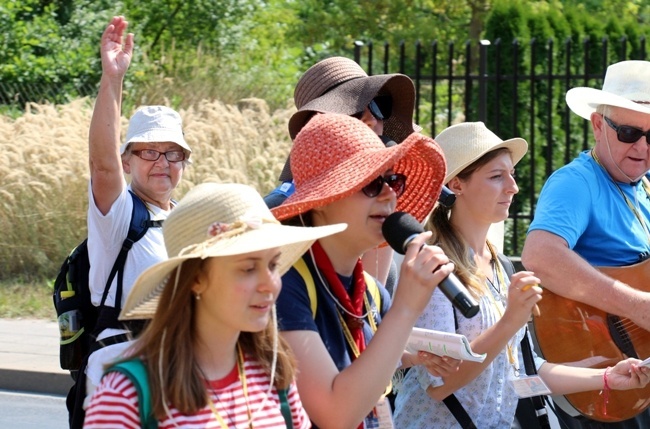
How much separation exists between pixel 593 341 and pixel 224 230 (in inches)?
97.6

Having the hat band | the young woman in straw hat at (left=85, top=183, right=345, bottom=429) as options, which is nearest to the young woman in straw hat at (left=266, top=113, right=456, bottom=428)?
the young woman in straw hat at (left=85, top=183, right=345, bottom=429)

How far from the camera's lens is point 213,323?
2893 mm

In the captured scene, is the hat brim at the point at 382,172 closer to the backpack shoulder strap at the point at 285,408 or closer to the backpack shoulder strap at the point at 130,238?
the backpack shoulder strap at the point at 285,408

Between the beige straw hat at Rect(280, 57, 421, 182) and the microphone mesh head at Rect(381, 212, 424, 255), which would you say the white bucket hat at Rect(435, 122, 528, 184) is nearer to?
the beige straw hat at Rect(280, 57, 421, 182)

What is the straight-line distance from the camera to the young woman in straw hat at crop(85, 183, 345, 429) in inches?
107

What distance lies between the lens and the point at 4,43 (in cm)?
1986

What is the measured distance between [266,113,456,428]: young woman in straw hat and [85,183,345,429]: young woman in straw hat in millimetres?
142

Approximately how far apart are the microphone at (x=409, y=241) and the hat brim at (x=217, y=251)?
239 mm

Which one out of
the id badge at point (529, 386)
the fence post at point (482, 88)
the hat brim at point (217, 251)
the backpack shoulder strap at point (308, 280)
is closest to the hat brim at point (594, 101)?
the id badge at point (529, 386)

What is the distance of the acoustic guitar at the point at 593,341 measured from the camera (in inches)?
193

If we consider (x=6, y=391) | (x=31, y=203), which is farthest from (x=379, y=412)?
(x=31, y=203)

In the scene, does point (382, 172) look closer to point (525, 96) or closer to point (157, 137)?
point (157, 137)

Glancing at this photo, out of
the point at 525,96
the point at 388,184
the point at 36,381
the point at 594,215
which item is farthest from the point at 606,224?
the point at 525,96

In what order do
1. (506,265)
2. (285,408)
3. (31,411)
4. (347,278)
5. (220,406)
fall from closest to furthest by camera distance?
1. (220,406)
2. (285,408)
3. (347,278)
4. (506,265)
5. (31,411)
